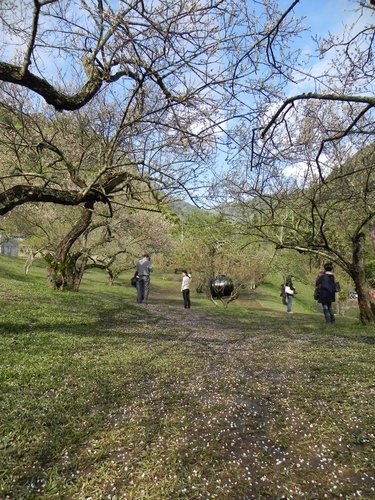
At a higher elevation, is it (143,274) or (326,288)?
(326,288)

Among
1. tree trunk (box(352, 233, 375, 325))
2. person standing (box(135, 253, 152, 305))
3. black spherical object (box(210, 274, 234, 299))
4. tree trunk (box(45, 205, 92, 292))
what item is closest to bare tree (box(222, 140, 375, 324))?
tree trunk (box(352, 233, 375, 325))

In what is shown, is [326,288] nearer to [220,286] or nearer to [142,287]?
[142,287]

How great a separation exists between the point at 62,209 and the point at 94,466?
2075 cm

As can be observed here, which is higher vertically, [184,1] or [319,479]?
[184,1]

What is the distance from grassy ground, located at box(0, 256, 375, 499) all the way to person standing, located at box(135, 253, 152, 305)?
321 inches

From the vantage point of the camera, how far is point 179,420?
12.5ft

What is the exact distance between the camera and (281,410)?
416cm

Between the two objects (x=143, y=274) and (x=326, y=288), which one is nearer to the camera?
(x=326, y=288)

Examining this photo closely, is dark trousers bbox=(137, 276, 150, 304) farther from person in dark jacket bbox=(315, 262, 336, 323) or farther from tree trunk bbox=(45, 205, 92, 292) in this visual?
person in dark jacket bbox=(315, 262, 336, 323)

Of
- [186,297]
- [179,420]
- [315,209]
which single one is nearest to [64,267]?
[186,297]

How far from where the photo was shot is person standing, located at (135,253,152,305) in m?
15.6

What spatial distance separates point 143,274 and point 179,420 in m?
12.3

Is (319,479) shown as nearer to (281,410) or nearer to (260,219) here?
(281,410)

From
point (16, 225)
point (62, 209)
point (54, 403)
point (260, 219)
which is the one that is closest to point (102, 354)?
point (54, 403)
